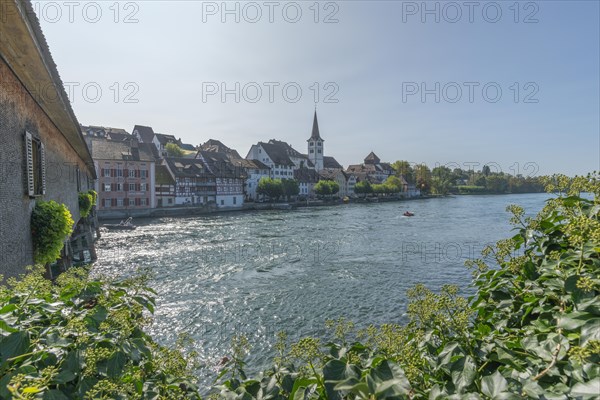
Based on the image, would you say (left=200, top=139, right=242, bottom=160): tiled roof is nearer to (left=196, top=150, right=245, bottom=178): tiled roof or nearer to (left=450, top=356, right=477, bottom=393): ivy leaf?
(left=196, top=150, right=245, bottom=178): tiled roof

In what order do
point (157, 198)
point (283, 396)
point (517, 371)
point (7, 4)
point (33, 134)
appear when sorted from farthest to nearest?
point (157, 198) → point (33, 134) → point (7, 4) → point (283, 396) → point (517, 371)

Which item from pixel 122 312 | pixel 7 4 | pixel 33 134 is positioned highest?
pixel 7 4

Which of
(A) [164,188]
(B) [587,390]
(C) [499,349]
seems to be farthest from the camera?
(A) [164,188]

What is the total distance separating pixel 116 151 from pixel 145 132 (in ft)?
139

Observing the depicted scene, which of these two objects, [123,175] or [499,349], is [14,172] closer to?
[499,349]

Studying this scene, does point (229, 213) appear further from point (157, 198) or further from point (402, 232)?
point (402, 232)

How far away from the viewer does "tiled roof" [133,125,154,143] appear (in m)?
89.8

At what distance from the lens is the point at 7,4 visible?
12.3 ft

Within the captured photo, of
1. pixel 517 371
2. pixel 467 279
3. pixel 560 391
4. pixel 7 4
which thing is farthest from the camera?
pixel 467 279

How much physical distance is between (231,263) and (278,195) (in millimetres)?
53090

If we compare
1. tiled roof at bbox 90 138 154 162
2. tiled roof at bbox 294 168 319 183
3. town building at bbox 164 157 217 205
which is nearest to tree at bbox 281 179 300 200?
tiled roof at bbox 294 168 319 183

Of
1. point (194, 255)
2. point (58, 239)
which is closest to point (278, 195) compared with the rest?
point (194, 255)

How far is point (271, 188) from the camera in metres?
72.8

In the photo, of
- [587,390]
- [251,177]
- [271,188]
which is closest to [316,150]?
[251,177]
